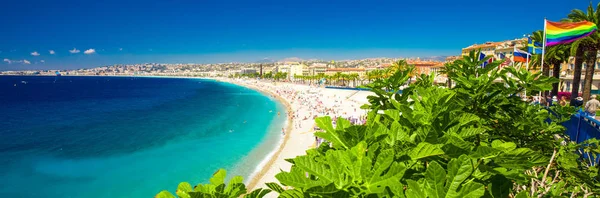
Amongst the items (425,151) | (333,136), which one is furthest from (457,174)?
(333,136)

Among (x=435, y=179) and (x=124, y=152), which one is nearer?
(x=435, y=179)

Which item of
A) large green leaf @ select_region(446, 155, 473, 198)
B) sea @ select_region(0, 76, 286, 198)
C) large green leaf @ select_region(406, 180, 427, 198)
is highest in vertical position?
large green leaf @ select_region(446, 155, 473, 198)

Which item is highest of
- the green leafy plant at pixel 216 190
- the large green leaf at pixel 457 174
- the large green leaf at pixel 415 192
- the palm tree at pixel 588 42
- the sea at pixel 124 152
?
the palm tree at pixel 588 42

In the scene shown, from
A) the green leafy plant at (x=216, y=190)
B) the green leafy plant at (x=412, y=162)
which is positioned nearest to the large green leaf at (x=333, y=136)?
the green leafy plant at (x=412, y=162)

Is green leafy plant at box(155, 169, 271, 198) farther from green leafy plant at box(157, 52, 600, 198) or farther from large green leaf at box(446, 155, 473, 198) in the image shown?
large green leaf at box(446, 155, 473, 198)

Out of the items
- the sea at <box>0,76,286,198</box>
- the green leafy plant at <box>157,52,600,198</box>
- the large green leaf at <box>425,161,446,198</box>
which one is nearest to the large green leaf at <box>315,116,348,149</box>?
the green leafy plant at <box>157,52,600,198</box>

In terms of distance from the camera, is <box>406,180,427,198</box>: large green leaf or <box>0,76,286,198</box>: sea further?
<box>0,76,286,198</box>: sea

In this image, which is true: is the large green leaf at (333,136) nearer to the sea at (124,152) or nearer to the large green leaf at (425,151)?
the large green leaf at (425,151)

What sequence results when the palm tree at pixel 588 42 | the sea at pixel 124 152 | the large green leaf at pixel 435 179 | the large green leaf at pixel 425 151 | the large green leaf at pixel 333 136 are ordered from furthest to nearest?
1. the sea at pixel 124 152
2. the palm tree at pixel 588 42
3. the large green leaf at pixel 333 136
4. the large green leaf at pixel 425 151
5. the large green leaf at pixel 435 179

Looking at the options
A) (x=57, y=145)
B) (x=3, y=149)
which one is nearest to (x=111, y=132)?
(x=57, y=145)

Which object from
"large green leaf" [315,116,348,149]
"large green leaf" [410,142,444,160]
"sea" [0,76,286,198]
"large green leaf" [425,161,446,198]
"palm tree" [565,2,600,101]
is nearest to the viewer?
"large green leaf" [425,161,446,198]

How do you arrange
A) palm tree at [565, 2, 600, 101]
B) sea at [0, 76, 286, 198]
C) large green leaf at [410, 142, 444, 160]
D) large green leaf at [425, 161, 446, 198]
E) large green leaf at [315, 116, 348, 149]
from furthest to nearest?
sea at [0, 76, 286, 198] → palm tree at [565, 2, 600, 101] → large green leaf at [315, 116, 348, 149] → large green leaf at [410, 142, 444, 160] → large green leaf at [425, 161, 446, 198]

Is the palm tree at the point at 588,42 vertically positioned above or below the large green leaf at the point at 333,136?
above

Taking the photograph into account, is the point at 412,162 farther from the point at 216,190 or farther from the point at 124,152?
the point at 124,152
